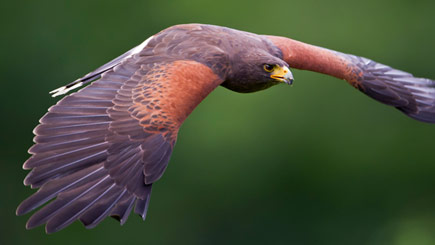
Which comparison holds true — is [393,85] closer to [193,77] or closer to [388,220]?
[193,77]

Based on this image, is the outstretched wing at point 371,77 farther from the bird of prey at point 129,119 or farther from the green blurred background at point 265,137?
the green blurred background at point 265,137

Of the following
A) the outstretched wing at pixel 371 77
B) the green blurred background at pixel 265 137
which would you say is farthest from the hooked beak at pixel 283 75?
the green blurred background at pixel 265 137

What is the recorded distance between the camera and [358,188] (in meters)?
20.3

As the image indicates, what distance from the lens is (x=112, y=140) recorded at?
312 inches

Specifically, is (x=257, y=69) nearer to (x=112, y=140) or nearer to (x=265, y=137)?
(x=112, y=140)

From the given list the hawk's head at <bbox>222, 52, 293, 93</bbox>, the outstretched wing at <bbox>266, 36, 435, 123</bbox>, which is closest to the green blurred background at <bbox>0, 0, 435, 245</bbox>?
the outstretched wing at <bbox>266, 36, 435, 123</bbox>

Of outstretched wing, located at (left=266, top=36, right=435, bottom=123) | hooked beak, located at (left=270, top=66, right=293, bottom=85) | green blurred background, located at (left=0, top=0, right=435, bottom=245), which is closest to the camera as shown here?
hooked beak, located at (left=270, top=66, right=293, bottom=85)

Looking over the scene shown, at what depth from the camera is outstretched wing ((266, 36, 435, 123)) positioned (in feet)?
32.2

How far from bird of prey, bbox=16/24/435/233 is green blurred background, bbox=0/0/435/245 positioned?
8546mm

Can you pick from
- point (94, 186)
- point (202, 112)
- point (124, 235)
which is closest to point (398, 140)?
point (202, 112)

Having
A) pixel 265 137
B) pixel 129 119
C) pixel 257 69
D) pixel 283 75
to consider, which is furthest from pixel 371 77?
pixel 265 137

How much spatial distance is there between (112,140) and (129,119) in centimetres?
25

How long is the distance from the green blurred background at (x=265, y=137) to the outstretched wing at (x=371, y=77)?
6.99 metres

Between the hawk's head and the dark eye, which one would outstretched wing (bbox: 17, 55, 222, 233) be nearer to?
the hawk's head
